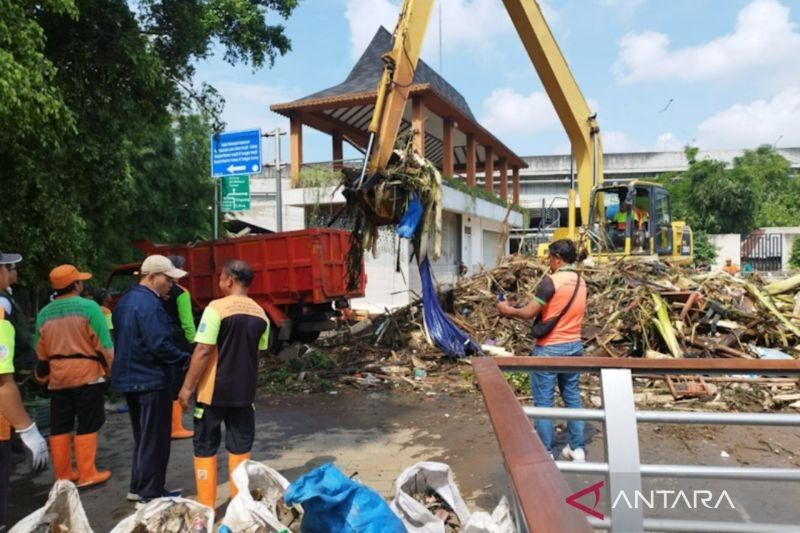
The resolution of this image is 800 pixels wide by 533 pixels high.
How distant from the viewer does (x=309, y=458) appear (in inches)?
203

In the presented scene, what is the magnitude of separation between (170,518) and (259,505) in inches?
20.4

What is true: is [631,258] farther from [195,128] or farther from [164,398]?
[195,128]

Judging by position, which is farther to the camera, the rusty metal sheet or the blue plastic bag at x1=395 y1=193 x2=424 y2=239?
the blue plastic bag at x1=395 y1=193 x2=424 y2=239

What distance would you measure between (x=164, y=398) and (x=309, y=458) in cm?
157

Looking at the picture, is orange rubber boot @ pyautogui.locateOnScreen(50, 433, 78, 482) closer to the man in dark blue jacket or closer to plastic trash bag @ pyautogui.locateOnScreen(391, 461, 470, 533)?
the man in dark blue jacket

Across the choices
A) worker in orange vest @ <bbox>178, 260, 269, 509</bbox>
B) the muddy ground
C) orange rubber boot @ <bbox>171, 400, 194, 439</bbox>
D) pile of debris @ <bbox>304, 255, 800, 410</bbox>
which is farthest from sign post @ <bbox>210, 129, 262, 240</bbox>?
worker in orange vest @ <bbox>178, 260, 269, 509</bbox>

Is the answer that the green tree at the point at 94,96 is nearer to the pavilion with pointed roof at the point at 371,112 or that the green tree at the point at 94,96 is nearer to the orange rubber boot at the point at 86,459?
the orange rubber boot at the point at 86,459

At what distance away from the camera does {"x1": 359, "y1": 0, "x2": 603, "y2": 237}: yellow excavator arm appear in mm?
7109

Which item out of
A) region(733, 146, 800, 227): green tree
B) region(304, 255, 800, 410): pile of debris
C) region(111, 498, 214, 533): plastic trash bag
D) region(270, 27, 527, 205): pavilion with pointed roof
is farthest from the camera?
region(733, 146, 800, 227): green tree

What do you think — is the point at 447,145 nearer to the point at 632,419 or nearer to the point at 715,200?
the point at 632,419

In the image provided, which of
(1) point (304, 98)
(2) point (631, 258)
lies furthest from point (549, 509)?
(1) point (304, 98)

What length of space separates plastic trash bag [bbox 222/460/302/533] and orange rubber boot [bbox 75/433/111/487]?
5.81ft

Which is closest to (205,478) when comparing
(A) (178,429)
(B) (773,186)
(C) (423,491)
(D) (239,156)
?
(C) (423,491)

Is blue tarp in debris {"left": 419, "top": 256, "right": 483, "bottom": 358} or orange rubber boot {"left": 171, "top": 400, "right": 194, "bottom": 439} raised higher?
blue tarp in debris {"left": 419, "top": 256, "right": 483, "bottom": 358}
